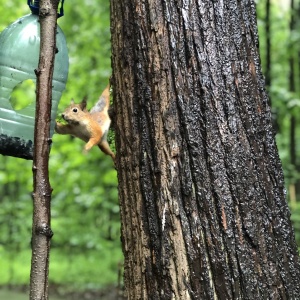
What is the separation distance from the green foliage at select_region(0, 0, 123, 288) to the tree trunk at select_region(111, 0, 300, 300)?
18.3ft

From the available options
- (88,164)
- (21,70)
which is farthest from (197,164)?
(88,164)

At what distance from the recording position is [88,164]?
921 centimetres

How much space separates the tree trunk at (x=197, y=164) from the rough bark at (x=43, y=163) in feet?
0.74

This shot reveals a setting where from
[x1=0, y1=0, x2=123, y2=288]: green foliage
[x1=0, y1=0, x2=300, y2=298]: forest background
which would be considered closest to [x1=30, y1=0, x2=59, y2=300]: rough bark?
[x1=0, y1=0, x2=300, y2=298]: forest background

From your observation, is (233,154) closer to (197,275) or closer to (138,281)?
(197,275)

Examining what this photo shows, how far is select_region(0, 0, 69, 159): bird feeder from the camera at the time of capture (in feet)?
5.90

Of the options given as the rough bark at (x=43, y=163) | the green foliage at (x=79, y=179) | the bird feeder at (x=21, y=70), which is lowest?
the rough bark at (x=43, y=163)

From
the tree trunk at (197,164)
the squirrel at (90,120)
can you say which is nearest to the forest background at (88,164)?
the squirrel at (90,120)

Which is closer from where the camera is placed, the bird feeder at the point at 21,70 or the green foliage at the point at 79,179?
the bird feeder at the point at 21,70

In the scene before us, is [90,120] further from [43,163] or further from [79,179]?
[79,179]

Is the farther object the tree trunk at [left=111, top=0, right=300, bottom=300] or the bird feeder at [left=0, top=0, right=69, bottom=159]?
the bird feeder at [left=0, top=0, right=69, bottom=159]

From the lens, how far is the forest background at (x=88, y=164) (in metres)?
8.41

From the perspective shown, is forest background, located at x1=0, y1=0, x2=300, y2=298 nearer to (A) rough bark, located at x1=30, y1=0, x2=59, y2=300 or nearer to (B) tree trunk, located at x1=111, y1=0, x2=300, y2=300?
(B) tree trunk, located at x1=111, y1=0, x2=300, y2=300

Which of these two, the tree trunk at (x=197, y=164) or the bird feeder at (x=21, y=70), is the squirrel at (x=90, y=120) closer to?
the bird feeder at (x=21, y=70)
